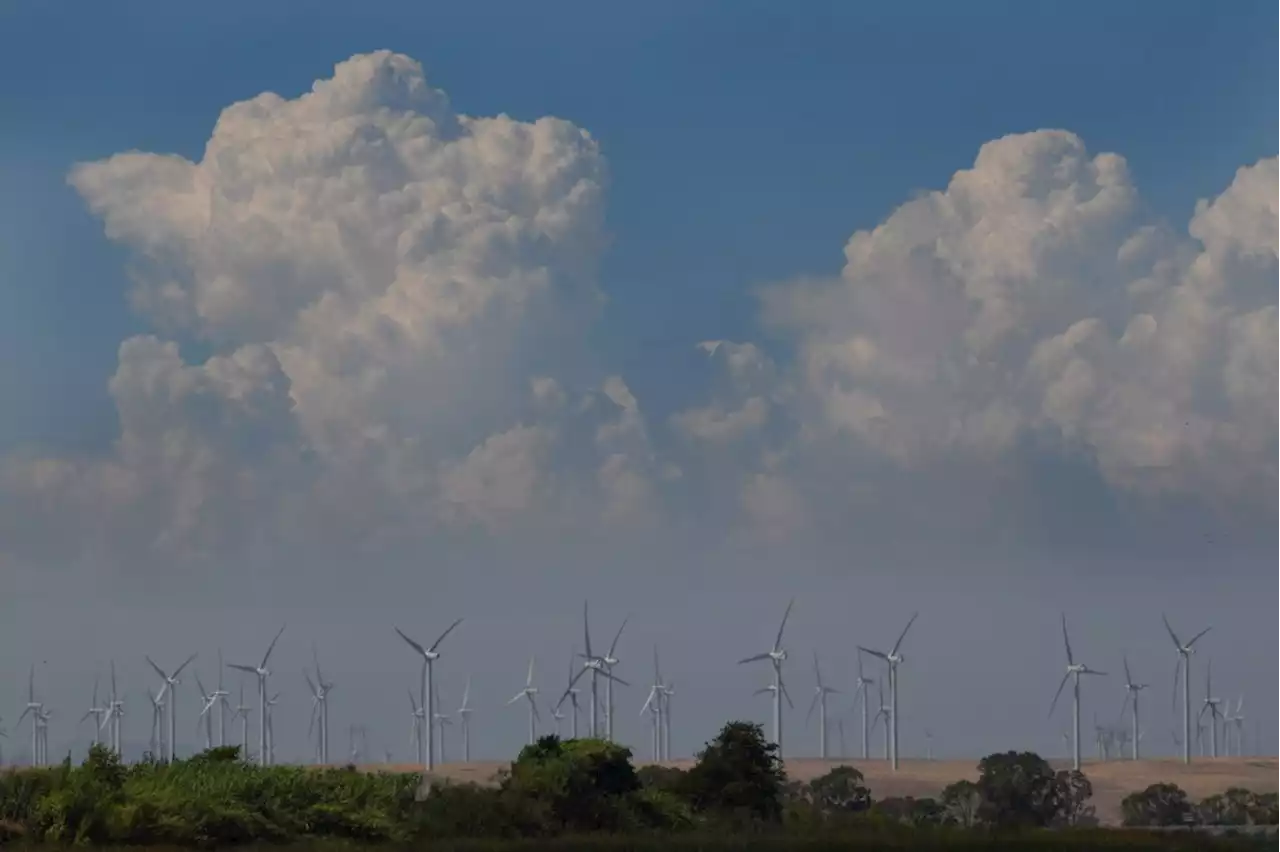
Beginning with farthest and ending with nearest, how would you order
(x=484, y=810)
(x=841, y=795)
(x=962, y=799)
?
(x=841, y=795), (x=962, y=799), (x=484, y=810)

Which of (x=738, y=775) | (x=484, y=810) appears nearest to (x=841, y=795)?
(x=738, y=775)

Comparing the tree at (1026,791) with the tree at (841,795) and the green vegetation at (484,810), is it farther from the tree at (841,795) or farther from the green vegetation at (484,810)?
the green vegetation at (484,810)

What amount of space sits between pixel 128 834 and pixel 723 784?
104 ft

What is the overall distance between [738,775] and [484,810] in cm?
1806

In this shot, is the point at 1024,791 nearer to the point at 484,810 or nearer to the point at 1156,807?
the point at 1156,807

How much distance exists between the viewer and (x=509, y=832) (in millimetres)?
73125

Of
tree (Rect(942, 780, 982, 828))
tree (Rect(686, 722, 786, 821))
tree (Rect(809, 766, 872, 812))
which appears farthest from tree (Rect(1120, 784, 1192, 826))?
tree (Rect(686, 722, 786, 821))

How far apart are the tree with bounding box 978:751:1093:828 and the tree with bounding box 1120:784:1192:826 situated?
10985mm

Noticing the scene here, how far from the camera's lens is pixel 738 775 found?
8806 cm

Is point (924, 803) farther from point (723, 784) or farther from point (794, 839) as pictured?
point (794, 839)

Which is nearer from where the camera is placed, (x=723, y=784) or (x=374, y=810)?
(x=374, y=810)

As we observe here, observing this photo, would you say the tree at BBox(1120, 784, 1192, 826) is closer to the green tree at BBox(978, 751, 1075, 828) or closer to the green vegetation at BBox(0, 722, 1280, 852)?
the green tree at BBox(978, 751, 1075, 828)

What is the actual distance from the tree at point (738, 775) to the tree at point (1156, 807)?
7907 cm

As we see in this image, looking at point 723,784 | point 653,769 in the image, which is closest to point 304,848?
point 723,784
